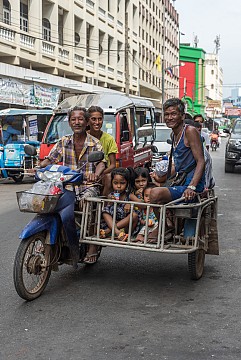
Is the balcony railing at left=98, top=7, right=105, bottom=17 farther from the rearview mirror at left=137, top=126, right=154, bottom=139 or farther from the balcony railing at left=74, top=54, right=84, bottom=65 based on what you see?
the rearview mirror at left=137, top=126, right=154, bottom=139

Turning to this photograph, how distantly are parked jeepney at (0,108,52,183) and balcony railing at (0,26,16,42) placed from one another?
6889 millimetres

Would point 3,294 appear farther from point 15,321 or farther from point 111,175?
point 111,175

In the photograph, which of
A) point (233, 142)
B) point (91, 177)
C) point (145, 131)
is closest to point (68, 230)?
point (91, 177)

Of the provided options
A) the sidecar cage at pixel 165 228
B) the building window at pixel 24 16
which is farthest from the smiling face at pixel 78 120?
the building window at pixel 24 16

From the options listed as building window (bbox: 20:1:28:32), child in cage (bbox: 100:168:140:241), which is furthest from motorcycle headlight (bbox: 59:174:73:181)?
building window (bbox: 20:1:28:32)

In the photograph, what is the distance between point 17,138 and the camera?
18.1m

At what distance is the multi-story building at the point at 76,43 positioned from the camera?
82.2ft

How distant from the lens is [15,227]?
29.3 feet

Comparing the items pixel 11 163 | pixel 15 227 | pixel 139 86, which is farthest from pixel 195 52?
pixel 15 227

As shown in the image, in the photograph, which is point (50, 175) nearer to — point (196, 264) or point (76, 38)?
point (196, 264)

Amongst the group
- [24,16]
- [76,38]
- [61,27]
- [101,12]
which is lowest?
[24,16]

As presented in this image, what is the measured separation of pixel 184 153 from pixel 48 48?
2486cm

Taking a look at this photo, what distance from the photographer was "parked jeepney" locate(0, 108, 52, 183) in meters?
16.4

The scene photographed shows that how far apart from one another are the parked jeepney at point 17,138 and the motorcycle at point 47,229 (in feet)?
36.5
